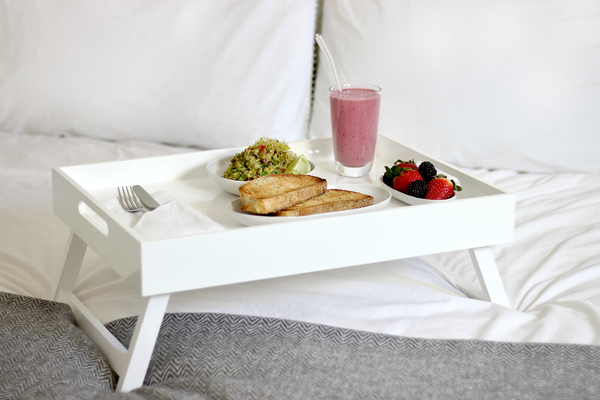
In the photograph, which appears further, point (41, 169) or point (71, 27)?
point (71, 27)

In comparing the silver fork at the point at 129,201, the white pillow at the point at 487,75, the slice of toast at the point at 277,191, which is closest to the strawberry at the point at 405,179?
the slice of toast at the point at 277,191

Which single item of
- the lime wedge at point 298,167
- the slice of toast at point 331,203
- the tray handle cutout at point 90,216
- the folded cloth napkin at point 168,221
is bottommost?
the tray handle cutout at point 90,216

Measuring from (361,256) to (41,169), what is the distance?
1215 mm

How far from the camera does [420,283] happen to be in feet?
3.78

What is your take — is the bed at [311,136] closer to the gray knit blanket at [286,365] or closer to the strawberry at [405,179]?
the gray knit blanket at [286,365]

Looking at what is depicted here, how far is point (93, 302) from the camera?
1147mm

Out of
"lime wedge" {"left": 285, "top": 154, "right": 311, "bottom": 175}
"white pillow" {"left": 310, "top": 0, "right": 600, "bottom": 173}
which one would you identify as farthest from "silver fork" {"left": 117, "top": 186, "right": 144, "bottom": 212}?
"white pillow" {"left": 310, "top": 0, "right": 600, "bottom": 173}

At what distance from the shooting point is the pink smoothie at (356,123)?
131 centimetres

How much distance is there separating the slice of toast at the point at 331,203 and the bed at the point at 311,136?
0.16 meters

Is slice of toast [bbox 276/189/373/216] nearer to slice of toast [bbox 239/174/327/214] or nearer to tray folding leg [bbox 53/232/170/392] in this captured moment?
slice of toast [bbox 239/174/327/214]

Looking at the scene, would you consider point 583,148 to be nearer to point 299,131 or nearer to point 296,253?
point 299,131

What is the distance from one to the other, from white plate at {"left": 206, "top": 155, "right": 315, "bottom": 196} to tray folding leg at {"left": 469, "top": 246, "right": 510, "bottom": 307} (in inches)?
15.7

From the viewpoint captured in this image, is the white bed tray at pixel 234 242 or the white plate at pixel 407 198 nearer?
the white bed tray at pixel 234 242

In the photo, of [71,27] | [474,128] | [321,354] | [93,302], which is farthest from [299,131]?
[321,354]
